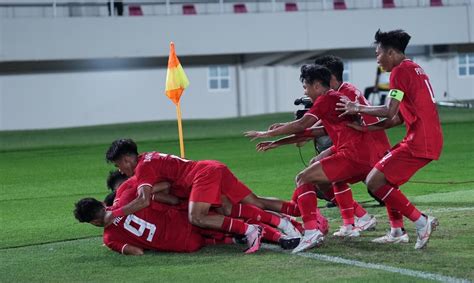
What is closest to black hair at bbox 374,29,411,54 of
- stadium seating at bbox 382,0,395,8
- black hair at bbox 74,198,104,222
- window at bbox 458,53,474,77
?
black hair at bbox 74,198,104,222

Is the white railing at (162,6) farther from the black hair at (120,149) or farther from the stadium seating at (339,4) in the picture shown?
the black hair at (120,149)

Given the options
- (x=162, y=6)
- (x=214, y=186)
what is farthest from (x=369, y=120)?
(x=162, y=6)

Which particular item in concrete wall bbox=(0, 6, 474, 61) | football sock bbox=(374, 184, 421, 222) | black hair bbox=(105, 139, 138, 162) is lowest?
football sock bbox=(374, 184, 421, 222)

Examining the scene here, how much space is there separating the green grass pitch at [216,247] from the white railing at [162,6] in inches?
576

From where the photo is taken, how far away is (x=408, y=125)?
8539 millimetres

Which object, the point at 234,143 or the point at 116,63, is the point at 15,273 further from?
the point at 116,63

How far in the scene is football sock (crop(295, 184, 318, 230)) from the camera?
8.70m

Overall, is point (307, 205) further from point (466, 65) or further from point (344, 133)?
point (466, 65)

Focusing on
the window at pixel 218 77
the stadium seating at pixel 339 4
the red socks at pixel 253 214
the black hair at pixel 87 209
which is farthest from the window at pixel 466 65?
the black hair at pixel 87 209

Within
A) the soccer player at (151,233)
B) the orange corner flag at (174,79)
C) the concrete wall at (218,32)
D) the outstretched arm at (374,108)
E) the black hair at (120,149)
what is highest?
the concrete wall at (218,32)

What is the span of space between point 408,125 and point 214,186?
1.81m

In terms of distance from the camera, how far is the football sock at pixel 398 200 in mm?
8438

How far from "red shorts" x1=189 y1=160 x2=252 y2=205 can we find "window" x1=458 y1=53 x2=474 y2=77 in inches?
1377

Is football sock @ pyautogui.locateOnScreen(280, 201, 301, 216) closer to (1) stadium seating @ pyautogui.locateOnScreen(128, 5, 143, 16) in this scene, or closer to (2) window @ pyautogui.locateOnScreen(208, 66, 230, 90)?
(1) stadium seating @ pyautogui.locateOnScreen(128, 5, 143, 16)
